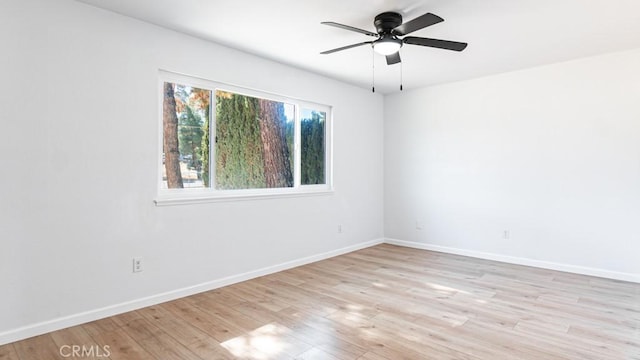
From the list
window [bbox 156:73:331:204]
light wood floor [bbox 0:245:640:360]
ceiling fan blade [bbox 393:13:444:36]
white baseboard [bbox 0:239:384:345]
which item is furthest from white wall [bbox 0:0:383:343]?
ceiling fan blade [bbox 393:13:444:36]

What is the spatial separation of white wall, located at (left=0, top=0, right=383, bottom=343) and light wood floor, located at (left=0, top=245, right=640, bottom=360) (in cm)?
27

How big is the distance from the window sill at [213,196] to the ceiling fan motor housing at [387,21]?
2.15m

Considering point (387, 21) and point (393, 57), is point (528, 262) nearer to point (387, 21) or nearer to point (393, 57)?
point (393, 57)

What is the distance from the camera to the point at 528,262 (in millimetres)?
4398

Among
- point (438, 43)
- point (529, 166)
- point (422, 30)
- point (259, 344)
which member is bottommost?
point (259, 344)

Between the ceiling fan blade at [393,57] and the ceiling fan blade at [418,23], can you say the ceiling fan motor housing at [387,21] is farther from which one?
the ceiling fan blade at [393,57]

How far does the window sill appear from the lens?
10.4 feet

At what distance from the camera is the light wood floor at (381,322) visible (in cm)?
225

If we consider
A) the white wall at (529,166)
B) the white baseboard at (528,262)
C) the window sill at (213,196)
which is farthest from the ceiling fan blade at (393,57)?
the white baseboard at (528,262)

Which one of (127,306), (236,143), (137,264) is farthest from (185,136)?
(127,306)

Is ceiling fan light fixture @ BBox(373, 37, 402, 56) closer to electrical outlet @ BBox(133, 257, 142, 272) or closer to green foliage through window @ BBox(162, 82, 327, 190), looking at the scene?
green foliage through window @ BBox(162, 82, 327, 190)

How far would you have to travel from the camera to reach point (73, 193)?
2.63m

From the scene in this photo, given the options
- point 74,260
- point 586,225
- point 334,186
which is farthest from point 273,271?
point 586,225

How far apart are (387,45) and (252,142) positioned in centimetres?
192
